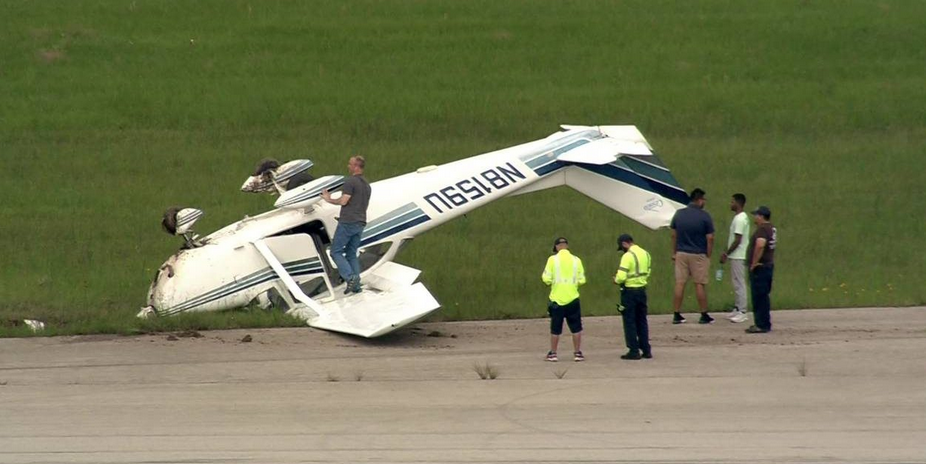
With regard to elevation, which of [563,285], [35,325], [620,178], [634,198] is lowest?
[35,325]

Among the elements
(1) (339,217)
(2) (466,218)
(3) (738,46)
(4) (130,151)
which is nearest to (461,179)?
(1) (339,217)

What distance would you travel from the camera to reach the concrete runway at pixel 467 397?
10031 millimetres

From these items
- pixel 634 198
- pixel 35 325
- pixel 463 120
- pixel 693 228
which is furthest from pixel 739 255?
pixel 463 120

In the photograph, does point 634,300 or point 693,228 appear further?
point 693,228

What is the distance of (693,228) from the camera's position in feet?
52.1

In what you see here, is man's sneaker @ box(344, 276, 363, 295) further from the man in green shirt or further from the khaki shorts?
the man in green shirt

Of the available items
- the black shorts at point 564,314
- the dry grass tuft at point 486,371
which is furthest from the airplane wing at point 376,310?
the black shorts at point 564,314

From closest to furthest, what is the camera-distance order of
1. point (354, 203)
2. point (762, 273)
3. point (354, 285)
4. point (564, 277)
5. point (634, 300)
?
point (564, 277)
point (634, 300)
point (762, 273)
point (354, 203)
point (354, 285)

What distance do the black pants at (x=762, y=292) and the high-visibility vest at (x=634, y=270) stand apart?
2.08 m

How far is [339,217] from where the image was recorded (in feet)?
50.2

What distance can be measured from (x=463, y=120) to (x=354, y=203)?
12858 mm

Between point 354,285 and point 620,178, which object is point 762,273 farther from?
point 354,285

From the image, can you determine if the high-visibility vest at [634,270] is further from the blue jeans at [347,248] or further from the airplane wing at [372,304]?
the blue jeans at [347,248]

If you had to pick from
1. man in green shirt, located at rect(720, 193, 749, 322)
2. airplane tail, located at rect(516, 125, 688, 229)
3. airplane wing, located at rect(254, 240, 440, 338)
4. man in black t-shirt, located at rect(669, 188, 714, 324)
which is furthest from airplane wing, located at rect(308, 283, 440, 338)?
man in green shirt, located at rect(720, 193, 749, 322)
